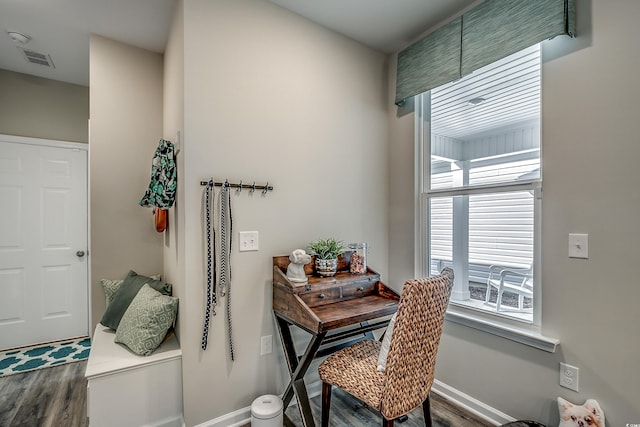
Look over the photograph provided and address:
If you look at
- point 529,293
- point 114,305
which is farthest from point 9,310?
point 529,293

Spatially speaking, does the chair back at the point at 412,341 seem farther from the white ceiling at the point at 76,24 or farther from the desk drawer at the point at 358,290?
the white ceiling at the point at 76,24

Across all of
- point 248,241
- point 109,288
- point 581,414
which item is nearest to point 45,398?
point 109,288

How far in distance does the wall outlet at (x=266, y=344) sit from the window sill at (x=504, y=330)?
4.14 ft

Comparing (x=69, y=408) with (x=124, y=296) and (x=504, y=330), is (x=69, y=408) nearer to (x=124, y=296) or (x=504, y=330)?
(x=124, y=296)

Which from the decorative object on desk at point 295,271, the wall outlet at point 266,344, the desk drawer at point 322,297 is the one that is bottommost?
the wall outlet at point 266,344

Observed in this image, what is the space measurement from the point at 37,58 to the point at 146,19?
142 centimetres

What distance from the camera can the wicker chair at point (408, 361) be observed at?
1353 mm

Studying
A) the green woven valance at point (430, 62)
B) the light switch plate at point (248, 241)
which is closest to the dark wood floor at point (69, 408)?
the light switch plate at point (248, 241)

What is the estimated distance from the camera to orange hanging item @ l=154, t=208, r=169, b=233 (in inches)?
93.7

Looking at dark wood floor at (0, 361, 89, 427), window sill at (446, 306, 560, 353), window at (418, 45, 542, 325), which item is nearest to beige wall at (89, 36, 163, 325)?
dark wood floor at (0, 361, 89, 427)

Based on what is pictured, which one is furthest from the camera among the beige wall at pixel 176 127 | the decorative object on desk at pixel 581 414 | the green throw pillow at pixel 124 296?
the green throw pillow at pixel 124 296

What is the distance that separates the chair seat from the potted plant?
1.65 ft

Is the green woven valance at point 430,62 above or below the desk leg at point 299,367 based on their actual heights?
above

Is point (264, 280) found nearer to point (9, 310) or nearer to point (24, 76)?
point (9, 310)
